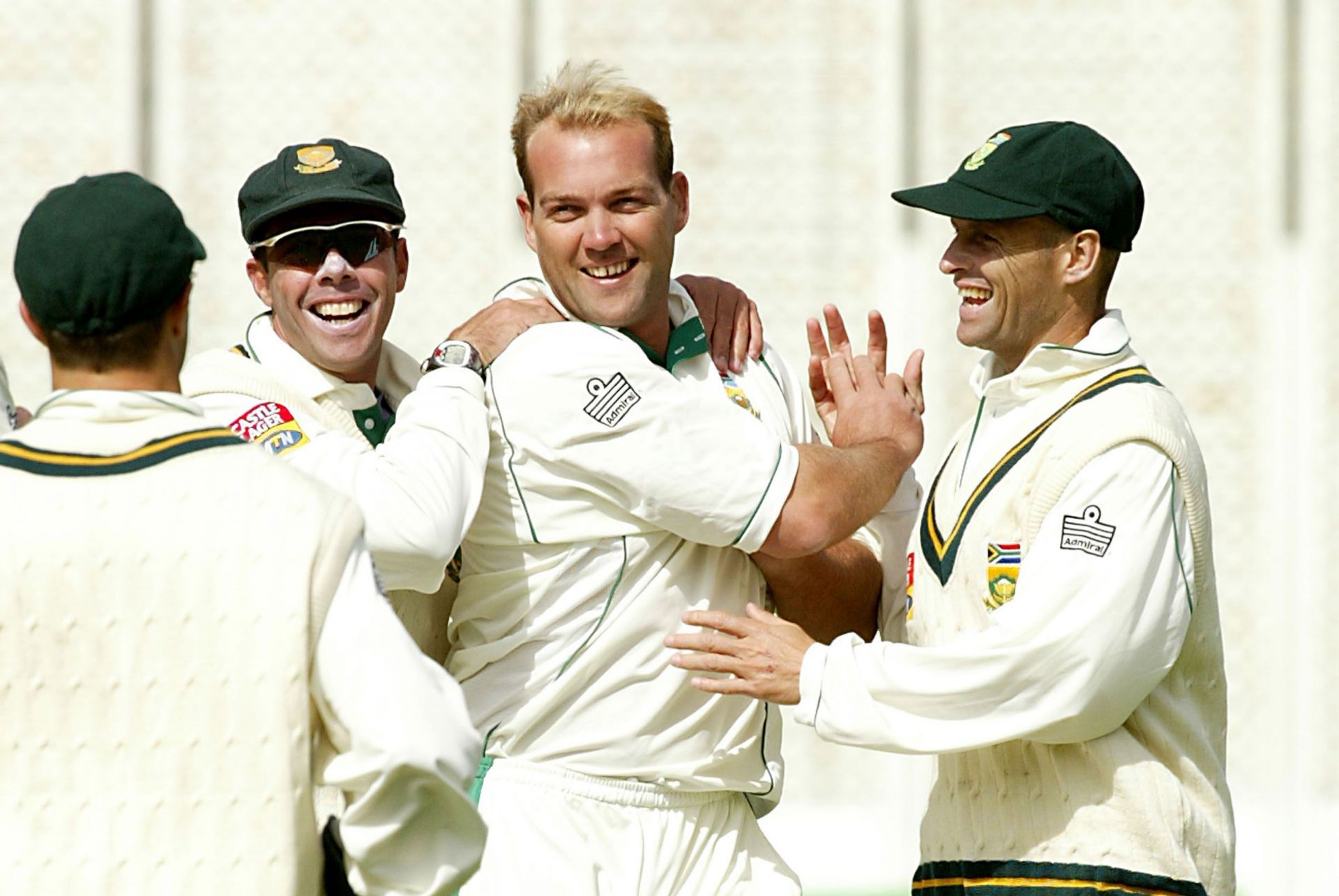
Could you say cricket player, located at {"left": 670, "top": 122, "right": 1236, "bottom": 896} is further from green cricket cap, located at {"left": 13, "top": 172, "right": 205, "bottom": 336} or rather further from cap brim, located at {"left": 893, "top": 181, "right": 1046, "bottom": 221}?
green cricket cap, located at {"left": 13, "top": 172, "right": 205, "bottom": 336}

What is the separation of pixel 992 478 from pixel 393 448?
1069mm

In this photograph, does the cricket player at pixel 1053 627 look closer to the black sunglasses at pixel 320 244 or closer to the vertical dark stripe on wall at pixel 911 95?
the black sunglasses at pixel 320 244

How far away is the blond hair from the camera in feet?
10.8

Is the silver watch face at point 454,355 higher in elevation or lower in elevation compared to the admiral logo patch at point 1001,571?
higher

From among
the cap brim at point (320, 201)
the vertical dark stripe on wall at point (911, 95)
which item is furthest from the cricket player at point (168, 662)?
the vertical dark stripe on wall at point (911, 95)

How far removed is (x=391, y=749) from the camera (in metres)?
2.25

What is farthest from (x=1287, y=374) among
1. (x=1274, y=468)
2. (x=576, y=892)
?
(x=576, y=892)

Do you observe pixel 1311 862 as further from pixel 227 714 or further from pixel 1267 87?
pixel 227 714

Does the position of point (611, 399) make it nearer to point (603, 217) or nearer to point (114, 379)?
point (603, 217)

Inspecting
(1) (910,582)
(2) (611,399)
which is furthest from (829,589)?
(2) (611,399)

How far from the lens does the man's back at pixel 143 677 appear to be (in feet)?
7.50

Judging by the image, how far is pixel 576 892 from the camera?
122 inches

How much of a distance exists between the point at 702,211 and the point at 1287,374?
264cm

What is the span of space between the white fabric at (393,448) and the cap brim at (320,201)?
0.71 ft
